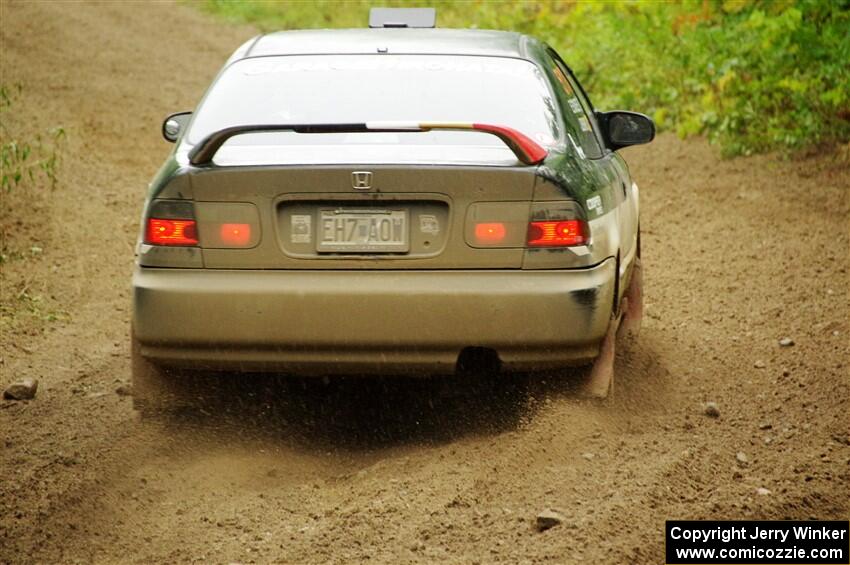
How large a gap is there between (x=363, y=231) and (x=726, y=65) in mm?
7643

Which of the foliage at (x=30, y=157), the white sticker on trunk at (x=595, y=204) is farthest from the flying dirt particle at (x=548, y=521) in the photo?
the foliage at (x=30, y=157)

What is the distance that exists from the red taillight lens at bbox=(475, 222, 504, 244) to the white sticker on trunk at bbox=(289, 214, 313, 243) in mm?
587

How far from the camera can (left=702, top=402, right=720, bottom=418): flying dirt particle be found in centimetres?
516

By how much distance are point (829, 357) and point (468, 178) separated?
2598 millimetres

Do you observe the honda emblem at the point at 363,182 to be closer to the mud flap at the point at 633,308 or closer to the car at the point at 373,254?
the car at the point at 373,254

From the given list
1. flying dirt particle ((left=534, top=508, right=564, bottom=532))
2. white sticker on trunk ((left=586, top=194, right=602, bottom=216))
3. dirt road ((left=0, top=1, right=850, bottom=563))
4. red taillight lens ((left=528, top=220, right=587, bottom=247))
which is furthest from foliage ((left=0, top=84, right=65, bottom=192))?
flying dirt particle ((left=534, top=508, right=564, bottom=532))

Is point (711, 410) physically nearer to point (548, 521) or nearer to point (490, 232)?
point (490, 232)

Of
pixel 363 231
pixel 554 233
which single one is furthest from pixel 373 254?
pixel 554 233

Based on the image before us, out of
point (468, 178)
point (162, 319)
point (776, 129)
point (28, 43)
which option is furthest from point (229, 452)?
point (28, 43)

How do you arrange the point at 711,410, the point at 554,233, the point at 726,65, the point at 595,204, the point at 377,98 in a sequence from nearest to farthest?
1. the point at 554,233
2. the point at 595,204
3. the point at 377,98
4. the point at 711,410
5. the point at 726,65

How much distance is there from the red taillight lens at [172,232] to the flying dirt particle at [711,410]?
2.30m

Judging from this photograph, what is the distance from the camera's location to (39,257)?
326 inches

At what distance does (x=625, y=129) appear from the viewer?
5.76 m

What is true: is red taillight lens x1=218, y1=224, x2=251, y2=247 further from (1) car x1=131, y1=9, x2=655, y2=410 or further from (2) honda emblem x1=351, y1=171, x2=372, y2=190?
(2) honda emblem x1=351, y1=171, x2=372, y2=190
